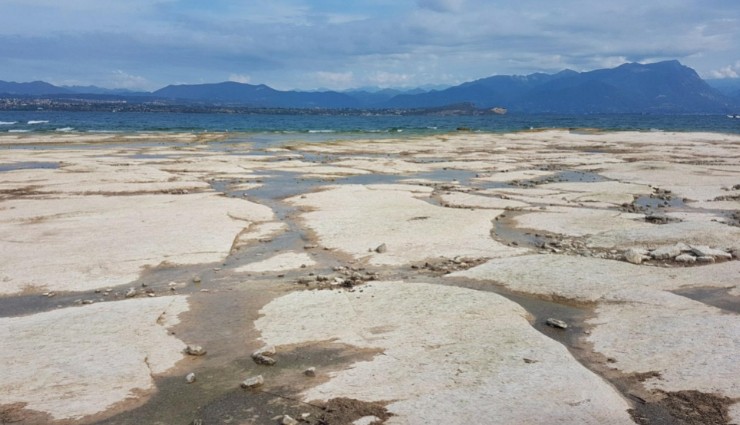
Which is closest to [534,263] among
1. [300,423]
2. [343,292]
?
[343,292]

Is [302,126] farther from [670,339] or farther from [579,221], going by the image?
[670,339]

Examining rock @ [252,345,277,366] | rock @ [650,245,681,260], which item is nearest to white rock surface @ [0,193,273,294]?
rock @ [252,345,277,366]

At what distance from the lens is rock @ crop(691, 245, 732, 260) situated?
11703 mm

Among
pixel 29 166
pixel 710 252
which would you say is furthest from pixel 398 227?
pixel 29 166

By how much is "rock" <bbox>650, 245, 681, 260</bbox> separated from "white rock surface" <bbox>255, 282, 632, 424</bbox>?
4.66 meters

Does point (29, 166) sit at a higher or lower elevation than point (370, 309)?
lower

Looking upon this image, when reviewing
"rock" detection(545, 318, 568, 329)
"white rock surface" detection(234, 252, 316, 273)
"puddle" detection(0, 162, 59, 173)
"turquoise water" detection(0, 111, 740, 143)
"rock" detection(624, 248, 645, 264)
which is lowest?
"puddle" detection(0, 162, 59, 173)

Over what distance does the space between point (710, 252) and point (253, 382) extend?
10216mm

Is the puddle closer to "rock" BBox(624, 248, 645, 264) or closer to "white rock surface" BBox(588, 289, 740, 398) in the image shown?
"rock" BBox(624, 248, 645, 264)

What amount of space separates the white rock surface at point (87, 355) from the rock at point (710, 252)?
10434 millimetres

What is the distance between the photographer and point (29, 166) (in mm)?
32406

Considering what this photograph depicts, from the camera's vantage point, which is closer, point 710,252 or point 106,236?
point 710,252

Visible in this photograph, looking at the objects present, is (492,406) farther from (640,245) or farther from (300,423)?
(640,245)

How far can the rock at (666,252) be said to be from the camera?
1180 cm
